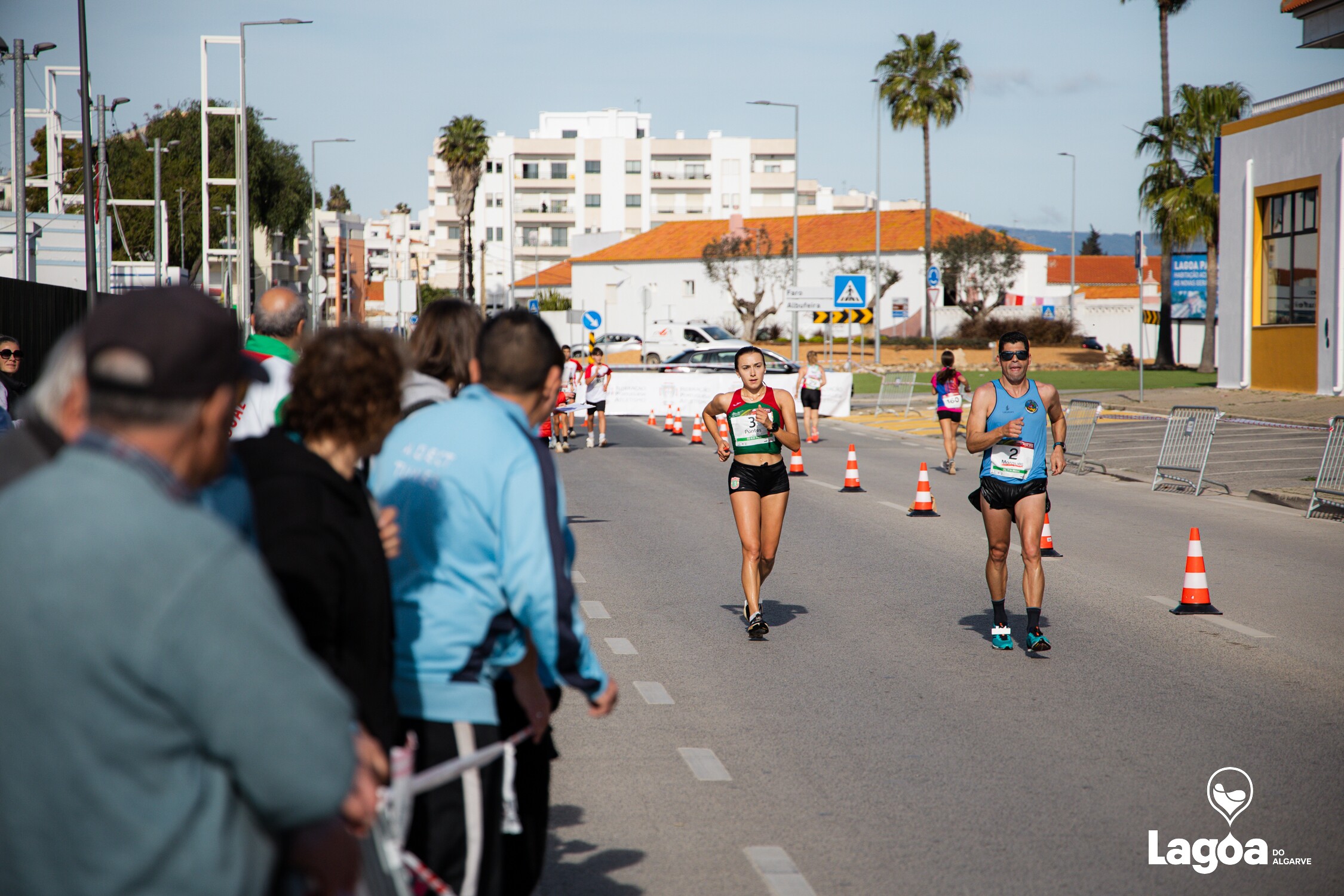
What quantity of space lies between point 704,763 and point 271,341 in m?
2.64

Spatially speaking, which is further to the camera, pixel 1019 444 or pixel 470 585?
pixel 1019 444

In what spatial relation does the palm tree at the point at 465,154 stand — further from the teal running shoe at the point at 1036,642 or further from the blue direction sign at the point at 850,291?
the teal running shoe at the point at 1036,642

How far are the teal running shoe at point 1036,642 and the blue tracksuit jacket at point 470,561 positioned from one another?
551cm

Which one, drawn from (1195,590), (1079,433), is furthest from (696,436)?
(1195,590)

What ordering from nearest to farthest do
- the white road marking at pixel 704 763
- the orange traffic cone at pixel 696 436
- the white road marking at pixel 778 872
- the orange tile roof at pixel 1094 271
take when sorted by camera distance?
the white road marking at pixel 778 872, the white road marking at pixel 704 763, the orange traffic cone at pixel 696 436, the orange tile roof at pixel 1094 271

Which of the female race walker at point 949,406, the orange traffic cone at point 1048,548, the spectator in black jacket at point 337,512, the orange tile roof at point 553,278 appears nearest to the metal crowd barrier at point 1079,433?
the female race walker at point 949,406

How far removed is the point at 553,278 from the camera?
11088cm

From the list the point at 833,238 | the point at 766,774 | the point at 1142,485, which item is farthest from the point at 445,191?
the point at 766,774

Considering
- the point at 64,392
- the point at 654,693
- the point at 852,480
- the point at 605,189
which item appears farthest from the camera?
the point at 605,189

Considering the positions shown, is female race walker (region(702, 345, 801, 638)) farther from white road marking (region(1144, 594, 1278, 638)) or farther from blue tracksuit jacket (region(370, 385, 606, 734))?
blue tracksuit jacket (region(370, 385, 606, 734))

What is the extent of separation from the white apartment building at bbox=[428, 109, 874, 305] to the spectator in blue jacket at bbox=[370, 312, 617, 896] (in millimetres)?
118615

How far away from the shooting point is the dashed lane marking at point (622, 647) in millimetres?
8078

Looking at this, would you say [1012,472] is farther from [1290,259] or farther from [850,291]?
[850,291]

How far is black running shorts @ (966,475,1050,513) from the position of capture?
26.9 feet
